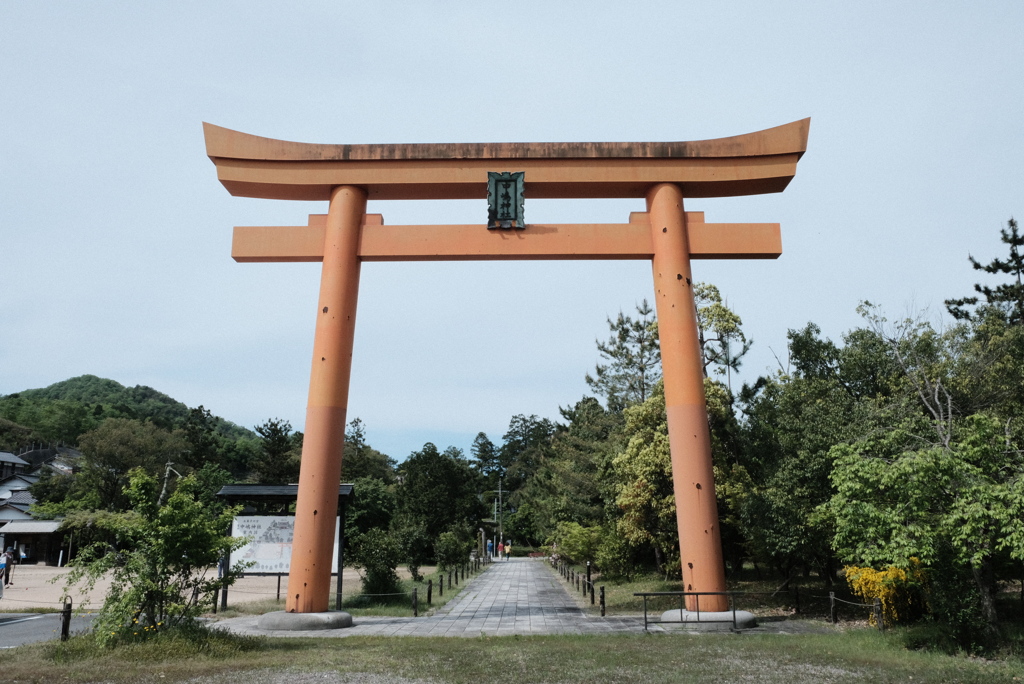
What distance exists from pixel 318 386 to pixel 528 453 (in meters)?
72.4

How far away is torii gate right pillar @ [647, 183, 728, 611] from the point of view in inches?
504

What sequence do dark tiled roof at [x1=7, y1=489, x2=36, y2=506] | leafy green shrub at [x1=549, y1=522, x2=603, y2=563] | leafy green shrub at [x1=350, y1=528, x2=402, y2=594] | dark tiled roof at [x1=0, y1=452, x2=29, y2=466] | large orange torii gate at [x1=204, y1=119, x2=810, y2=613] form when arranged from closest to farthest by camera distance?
large orange torii gate at [x1=204, y1=119, x2=810, y2=613] < leafy green shrub at [x1=350, y1=528, x2=402, y2=594] < leafy green shrub at [x1=549, y1=522, x2=603, y2=563] < dark tiled roof at [x1=7, y1=489, x2=36, y2=506] < dark tiled roof at [x1=0, y1=452, x2=29, y2=466]

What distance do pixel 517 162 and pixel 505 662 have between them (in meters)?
9.90

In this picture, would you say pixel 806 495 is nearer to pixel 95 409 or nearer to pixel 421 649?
pixel 421 649

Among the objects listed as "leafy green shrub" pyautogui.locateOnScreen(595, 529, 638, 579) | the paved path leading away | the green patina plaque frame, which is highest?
the green patina plaque frame

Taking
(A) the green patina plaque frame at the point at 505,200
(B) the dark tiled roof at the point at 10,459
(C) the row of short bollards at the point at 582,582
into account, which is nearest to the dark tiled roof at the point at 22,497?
(B) the dark tiled roof at the point at 10,459

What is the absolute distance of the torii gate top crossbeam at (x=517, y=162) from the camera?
14641 mm

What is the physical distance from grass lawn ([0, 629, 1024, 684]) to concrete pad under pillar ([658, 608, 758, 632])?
4.10 ft

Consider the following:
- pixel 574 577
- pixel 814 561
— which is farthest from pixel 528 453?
pixel 814 561

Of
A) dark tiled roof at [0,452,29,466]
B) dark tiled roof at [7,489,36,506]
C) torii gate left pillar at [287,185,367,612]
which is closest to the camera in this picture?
torii gate left pillar at [287,185,367,612]

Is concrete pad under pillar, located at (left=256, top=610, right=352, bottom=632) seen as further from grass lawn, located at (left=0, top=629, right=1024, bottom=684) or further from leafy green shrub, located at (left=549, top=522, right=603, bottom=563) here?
leafy green shrub, located at (left=549, top=522, right=603, bottom=563)

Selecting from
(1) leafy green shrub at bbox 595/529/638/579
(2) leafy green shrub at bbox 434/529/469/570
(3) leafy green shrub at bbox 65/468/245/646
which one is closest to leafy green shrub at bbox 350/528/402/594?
(1) leafy green shrub at bbox 595/529/638/579

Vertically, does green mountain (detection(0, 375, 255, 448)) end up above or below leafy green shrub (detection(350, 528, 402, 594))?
above

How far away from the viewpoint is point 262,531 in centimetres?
1616
